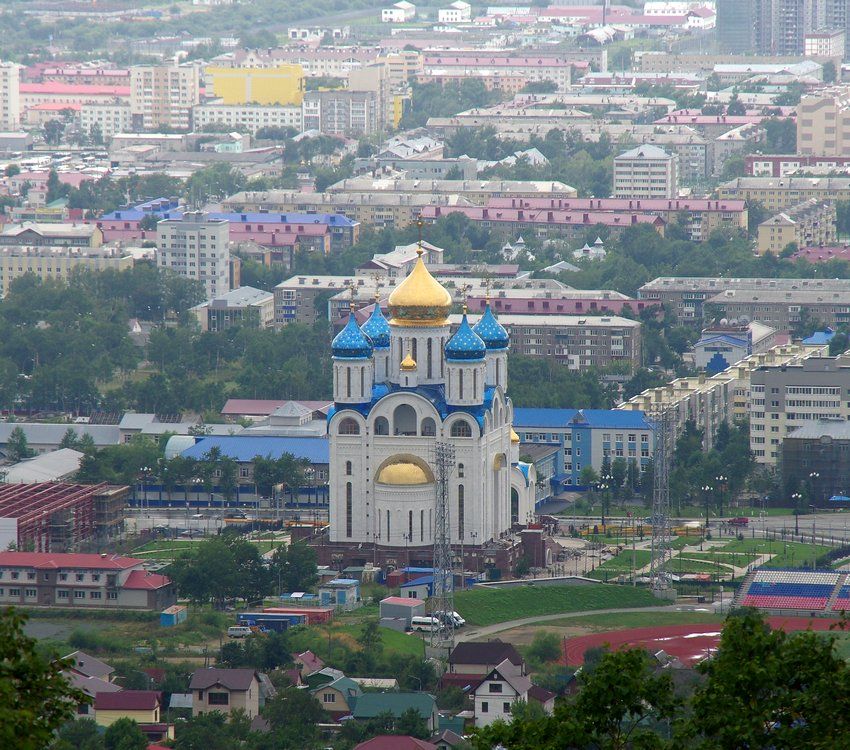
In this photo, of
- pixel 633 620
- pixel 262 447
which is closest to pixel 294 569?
pixel 633 620

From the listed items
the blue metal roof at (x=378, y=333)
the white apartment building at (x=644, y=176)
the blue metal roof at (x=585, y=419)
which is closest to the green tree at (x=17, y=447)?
the blue metal roof at (x=585, y=419)

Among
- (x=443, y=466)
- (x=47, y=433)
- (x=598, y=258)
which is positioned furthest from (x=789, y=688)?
(x=598, y=258)

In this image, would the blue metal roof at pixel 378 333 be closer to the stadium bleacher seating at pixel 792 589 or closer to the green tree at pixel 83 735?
the stadium bleacher seating at pixel 792 589

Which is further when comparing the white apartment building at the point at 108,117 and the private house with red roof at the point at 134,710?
the white apartment building at the point at 108,117

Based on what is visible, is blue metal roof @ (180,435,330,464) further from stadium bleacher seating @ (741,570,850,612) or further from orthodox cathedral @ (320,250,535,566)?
stadium bleacher seating @ (741,570,850,612)

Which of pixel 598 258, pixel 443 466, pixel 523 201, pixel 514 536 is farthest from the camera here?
pixel 523 201

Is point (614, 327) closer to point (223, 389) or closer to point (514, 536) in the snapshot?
point (223, 389)
